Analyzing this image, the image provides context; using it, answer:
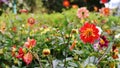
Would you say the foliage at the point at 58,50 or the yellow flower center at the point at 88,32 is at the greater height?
the yellow flower center at the point at 88,32

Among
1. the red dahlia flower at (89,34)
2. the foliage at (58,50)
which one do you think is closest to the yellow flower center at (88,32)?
the red dahlia flower at (89,34)

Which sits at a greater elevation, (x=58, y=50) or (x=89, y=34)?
(x=89, y=34)

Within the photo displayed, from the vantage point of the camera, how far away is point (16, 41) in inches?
110

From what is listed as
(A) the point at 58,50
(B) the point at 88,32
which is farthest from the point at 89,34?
(A) the point at 58,50

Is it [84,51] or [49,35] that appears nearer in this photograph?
[84,51]

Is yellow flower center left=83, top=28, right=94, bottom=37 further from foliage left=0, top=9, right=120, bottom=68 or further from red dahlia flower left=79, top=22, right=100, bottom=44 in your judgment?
foliage left=0, top=9, right=120, bottom=68

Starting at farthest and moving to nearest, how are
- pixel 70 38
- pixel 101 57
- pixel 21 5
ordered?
pixel 21 5
pixel 70 38
pixel 101 57

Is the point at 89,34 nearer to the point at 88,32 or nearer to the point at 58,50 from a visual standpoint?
the point at 88,32

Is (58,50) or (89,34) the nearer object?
(89,34)

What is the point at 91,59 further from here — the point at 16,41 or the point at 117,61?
the point at 16,41

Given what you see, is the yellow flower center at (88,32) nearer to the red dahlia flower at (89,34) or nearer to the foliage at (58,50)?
the red dahlia flower at (89,34)

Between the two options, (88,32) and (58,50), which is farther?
(58,50)

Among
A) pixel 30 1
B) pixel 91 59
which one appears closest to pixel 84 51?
pixel 91 59

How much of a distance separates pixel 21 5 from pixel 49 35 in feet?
31.2
